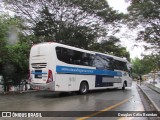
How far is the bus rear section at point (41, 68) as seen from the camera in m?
16.1

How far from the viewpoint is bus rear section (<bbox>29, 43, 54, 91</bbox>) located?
1606cm

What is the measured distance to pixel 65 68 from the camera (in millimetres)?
16906

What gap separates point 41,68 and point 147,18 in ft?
34.1

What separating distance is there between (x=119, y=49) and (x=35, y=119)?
26.0 meters

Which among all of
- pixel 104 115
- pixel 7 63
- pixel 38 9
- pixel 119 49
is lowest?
pixel 104 115

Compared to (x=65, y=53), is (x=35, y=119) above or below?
below

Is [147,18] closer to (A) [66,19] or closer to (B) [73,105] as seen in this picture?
(A) [66,19]

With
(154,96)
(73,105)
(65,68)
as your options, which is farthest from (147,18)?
(73,105)

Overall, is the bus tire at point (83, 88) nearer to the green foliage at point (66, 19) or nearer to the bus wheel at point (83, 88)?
the bus wheel at point (83, 88)

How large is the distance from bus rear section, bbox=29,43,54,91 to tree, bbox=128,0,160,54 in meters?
7.89

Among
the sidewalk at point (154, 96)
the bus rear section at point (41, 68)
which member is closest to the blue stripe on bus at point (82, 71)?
the bus rear section at point (41, 68)

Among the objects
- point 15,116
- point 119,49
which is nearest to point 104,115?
point 15,116

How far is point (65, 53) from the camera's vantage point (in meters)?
17.1

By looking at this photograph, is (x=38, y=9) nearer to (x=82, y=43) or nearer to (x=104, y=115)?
(x=82, y=43)
